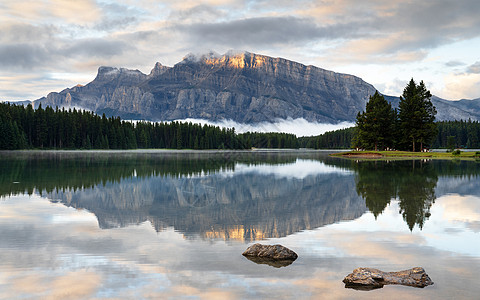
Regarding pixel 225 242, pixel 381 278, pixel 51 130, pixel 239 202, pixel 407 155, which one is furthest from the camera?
pixel 51 130

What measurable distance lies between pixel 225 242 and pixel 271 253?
8.22ft

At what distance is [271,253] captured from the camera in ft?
39.2

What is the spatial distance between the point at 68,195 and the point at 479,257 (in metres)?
23.8

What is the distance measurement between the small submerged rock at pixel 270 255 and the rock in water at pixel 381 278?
2.21 metres

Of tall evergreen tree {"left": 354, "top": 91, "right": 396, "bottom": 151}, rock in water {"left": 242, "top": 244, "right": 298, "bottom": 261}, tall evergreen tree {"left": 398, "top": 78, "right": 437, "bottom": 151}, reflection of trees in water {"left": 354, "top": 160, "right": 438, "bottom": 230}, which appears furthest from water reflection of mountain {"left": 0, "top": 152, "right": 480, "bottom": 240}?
tall evergreen tree {"left": 354, "top": 91, "right": 396, "bottom": 151}

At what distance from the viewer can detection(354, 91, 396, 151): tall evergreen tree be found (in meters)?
103

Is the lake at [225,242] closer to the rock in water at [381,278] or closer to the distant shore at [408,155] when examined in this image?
the rock in water at [381,278]

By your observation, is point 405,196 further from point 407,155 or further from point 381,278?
point 407,155

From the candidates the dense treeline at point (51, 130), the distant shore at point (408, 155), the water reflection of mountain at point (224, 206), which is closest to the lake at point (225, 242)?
the water reflection of mountain at point (224, 206)

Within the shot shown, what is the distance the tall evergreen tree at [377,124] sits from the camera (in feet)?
337

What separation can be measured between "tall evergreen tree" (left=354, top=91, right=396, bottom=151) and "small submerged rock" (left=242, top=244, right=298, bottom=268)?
96.5m

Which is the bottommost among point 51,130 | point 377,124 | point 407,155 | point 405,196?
point 405,196

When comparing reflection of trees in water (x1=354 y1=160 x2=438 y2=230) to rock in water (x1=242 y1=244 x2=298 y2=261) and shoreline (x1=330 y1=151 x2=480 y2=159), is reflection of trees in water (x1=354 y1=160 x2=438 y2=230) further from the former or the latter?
shoreline (x1=330 y1=151 x2=480 y2=159)

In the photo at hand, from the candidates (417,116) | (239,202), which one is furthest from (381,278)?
(417,116)
